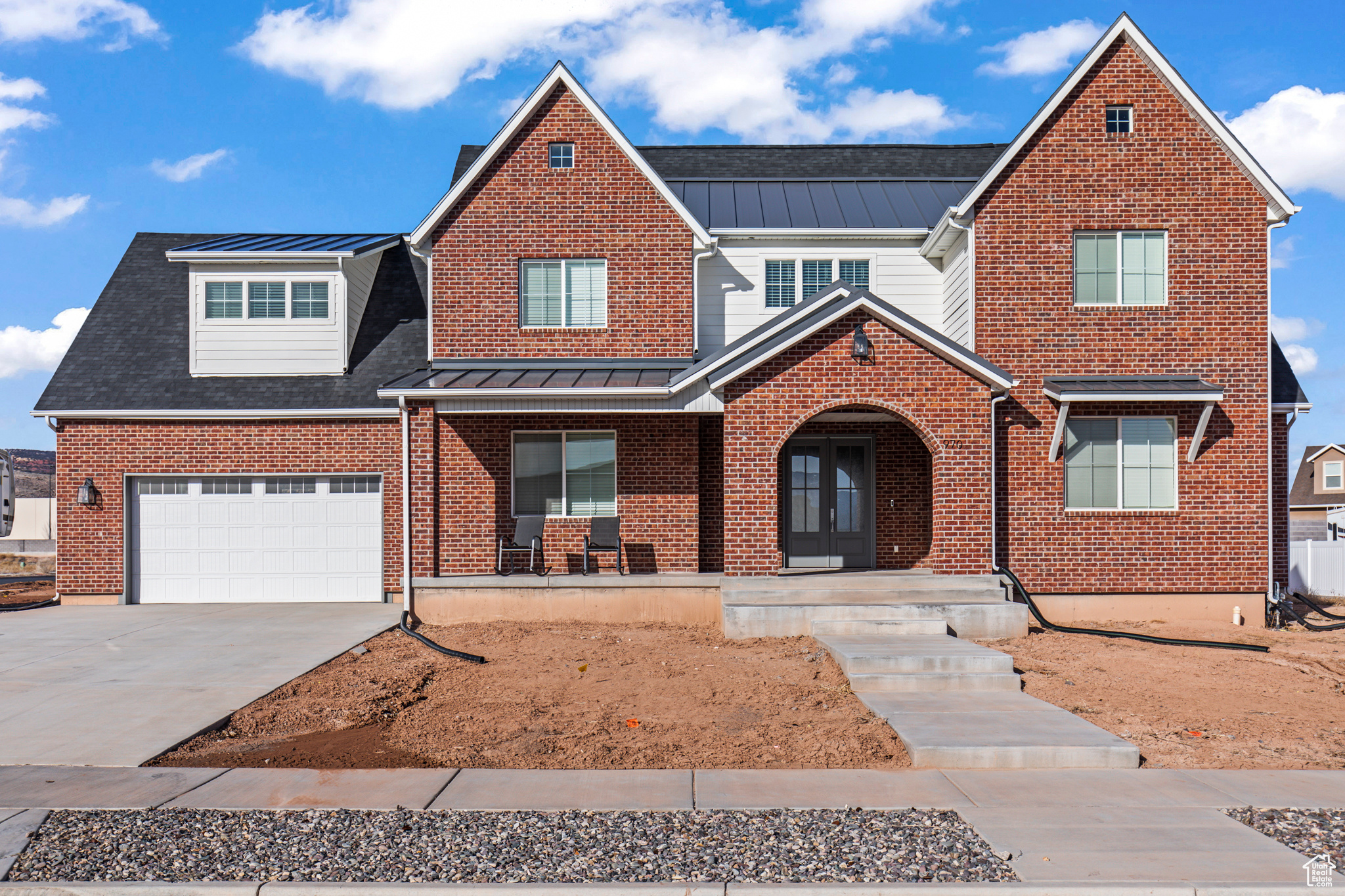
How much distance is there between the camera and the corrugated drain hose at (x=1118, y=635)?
10.5 m

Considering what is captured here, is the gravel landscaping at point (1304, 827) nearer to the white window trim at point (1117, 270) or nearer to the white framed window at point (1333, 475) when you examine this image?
the white window trim at point (1117, 270)

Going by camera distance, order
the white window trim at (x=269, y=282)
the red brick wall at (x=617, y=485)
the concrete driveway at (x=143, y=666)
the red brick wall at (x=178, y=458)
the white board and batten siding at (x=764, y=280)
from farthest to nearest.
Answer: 1. the white window trim at (x=269, y=282)
2. the red brick wall at (x=178, y=458)
3. the white board and batten siding at (x=764, y=280)
4. the red brick wall at (x=617, y=485)
5. the concrete driveway at (x=143, y=666)

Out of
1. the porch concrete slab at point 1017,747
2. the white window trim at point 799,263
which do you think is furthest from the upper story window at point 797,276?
the porch concrete slab at point 1017,747

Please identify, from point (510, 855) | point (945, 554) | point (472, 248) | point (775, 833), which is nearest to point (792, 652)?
point (945, 554)

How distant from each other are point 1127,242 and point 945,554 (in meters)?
5.61

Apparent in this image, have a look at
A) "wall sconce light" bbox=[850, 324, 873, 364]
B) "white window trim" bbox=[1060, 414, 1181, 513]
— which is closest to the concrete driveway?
"wall sconce light" bbox=[850, 324, 873, 364]

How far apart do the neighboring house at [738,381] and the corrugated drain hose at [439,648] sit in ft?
3.45

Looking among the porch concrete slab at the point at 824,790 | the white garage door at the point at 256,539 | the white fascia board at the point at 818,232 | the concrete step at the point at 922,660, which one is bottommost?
the porch concrete slab at the point at 824,790

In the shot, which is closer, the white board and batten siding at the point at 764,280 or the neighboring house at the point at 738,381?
the neighboring house at the point at 738,381

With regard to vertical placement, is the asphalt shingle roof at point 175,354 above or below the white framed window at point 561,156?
below

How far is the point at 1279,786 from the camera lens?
5.90 meters

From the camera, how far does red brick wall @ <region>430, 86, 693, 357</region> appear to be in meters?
13.8

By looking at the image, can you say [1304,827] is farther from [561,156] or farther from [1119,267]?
[561,156]

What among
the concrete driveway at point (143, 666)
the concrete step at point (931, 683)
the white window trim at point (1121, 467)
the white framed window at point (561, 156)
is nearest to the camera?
the concrete driveway at point (143, 666)
